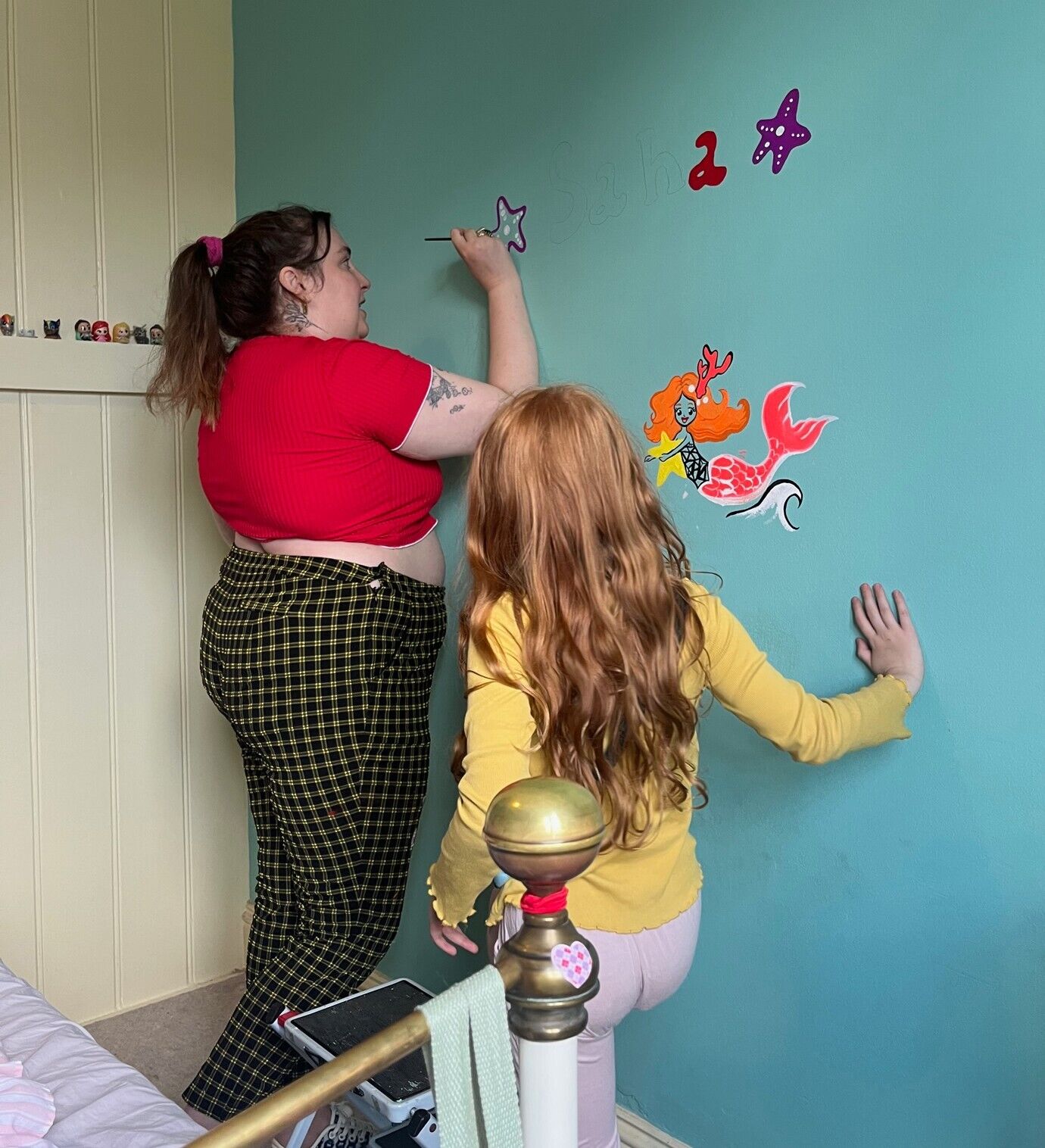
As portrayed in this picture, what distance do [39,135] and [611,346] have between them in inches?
51.1

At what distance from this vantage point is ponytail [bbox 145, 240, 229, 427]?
187cm

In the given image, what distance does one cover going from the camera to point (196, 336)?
1.87 m

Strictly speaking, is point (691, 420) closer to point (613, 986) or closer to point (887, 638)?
point (887, 638)

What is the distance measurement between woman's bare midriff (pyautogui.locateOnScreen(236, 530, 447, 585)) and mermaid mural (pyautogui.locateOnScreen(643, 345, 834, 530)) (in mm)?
459

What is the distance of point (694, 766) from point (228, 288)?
1.13 meters

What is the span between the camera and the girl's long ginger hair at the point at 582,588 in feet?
3.99

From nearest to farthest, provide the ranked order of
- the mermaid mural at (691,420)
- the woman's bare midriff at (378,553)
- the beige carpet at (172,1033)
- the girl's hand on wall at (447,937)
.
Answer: the girl's hand on wall at (447,937) < the mermaid mural at (691,420) < the woman's bare midriff at (378,553) < the beige carpet at (172,1033)

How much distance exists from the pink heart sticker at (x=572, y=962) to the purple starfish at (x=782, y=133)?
1137mm

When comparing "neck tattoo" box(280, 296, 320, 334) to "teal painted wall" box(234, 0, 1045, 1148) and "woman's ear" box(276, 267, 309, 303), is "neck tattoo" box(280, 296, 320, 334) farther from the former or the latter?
"teal painted wall" box(234, 0, 1045, 1148)

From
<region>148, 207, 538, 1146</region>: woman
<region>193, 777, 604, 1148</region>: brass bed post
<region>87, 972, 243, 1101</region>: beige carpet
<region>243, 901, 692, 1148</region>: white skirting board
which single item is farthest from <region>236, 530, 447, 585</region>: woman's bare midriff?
<region>193, 777, 604, 1148</region>: brass bed post

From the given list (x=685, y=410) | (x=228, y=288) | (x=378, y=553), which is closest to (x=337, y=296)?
(x=228, y=288)

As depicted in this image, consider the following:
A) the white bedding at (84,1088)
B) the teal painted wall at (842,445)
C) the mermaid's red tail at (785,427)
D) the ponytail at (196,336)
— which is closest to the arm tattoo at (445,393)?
the teal painted wall at (842,445)

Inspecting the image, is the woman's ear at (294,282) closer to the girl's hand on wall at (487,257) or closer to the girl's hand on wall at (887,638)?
the girl's hand on wall at (487,257)

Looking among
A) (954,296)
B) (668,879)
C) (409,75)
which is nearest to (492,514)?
(668,879)
